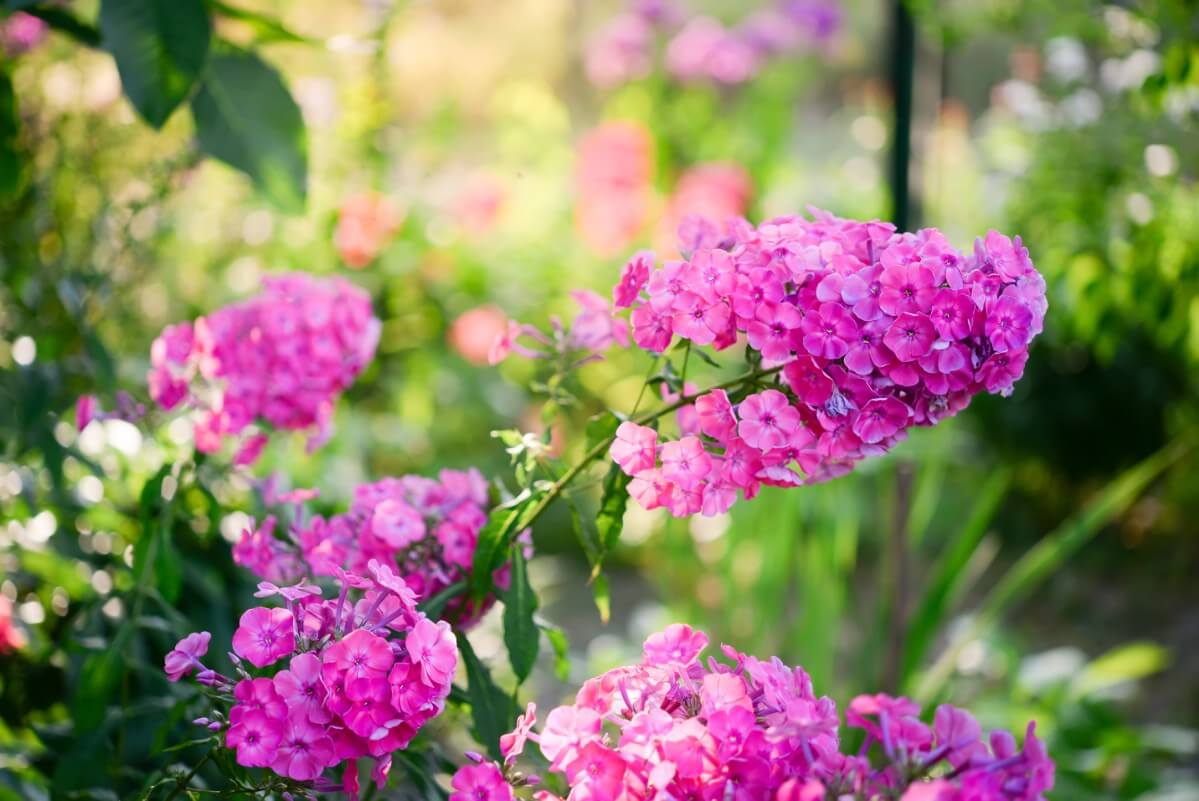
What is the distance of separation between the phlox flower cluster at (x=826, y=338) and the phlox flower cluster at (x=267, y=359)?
314 mm

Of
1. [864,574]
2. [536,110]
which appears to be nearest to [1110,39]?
[864,574]

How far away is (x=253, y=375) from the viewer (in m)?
0.84

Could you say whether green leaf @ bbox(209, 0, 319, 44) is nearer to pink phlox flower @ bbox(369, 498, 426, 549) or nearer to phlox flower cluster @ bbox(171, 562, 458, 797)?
pink phlox flower @ bbox(369, 498, 426, 549)

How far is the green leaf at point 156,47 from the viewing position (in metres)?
0.96

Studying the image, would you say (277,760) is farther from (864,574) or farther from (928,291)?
(864,574)

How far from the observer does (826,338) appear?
1.86 feet

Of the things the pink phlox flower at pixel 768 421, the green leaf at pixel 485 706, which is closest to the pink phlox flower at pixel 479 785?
the green leaf at pixel 485 706

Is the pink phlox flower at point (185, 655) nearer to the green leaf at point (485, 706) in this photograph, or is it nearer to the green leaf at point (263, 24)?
the green leaf at point (485, 706)

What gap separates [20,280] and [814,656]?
3.94 ft

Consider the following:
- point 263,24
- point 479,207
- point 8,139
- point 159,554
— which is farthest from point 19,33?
point 479,207

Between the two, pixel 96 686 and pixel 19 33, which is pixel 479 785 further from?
pixel 19 33

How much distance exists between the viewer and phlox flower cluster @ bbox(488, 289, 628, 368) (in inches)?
27.8

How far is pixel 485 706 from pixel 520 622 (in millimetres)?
61

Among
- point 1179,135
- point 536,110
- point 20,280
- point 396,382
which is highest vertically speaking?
point 1179,135
